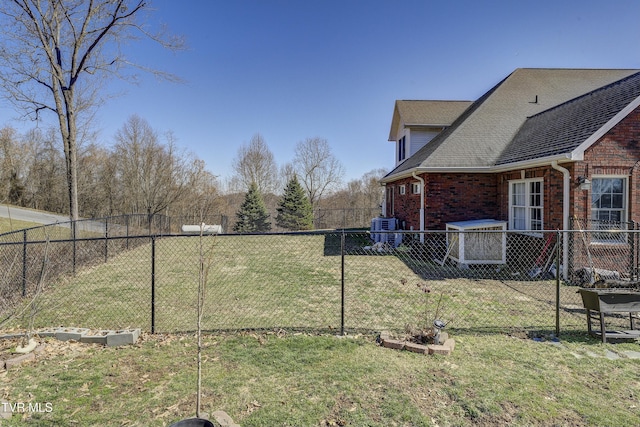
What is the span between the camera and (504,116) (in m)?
12.0

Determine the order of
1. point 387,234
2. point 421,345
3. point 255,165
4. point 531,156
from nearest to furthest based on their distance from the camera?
point 421,345 < point 531,156 < point 387,234 < point 255,165

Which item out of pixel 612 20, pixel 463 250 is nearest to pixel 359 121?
pixel 612 20

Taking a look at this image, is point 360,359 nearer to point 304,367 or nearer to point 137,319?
point 304,367

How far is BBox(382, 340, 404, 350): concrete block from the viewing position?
3925 millimetres

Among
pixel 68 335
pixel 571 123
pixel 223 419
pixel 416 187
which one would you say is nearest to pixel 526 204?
pixel 571 123

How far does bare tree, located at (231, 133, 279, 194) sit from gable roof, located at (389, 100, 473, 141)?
19025 mm

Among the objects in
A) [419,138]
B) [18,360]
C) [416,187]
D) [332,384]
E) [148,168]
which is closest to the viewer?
[332,384]

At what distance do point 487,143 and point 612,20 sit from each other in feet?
15.4

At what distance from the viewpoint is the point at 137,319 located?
506 centimetres

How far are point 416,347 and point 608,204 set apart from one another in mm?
6663

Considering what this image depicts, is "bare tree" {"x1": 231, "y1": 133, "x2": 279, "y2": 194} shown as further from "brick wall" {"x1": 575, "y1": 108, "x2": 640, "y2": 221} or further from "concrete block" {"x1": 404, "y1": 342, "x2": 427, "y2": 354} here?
"concrete block" {"x1": 404, "y1": 342, "x2": 427, "y2": 354}

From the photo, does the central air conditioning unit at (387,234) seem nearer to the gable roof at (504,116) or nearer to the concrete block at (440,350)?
the gable roof at (504,116)

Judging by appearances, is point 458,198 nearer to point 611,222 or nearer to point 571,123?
point 571,123

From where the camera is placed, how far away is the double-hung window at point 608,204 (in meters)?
7.19
